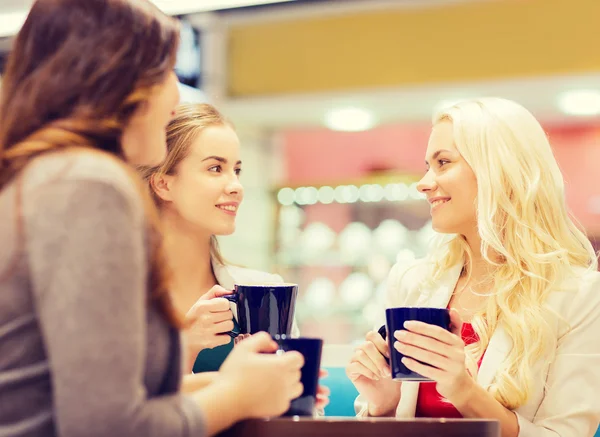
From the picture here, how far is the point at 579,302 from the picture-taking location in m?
1.81

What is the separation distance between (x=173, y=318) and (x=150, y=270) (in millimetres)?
62

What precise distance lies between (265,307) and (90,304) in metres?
0.56

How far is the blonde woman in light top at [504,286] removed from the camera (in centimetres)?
170

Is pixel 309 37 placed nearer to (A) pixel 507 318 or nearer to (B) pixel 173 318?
(A) pixel 507 318

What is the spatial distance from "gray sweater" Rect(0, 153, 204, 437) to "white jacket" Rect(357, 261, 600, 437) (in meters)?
0.97

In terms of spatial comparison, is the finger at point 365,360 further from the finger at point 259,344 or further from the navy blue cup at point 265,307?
the finger at point 259,344

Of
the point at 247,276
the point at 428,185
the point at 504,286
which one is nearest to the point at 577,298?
A: the point at 504,286

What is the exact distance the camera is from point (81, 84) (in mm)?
964

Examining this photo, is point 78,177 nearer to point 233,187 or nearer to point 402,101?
point 233,187

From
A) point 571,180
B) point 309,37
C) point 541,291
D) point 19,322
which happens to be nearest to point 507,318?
point 541,291

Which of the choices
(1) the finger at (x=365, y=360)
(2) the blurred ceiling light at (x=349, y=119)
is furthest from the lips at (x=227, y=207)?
(2) the blurred ceiling light at (x=349, y=119)

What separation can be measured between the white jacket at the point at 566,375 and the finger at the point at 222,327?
17.5 inches

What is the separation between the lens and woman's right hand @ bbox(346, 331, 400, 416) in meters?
1.55

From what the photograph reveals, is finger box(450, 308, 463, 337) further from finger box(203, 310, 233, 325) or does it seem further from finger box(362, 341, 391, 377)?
finger box(203, 310, 233, 325)
